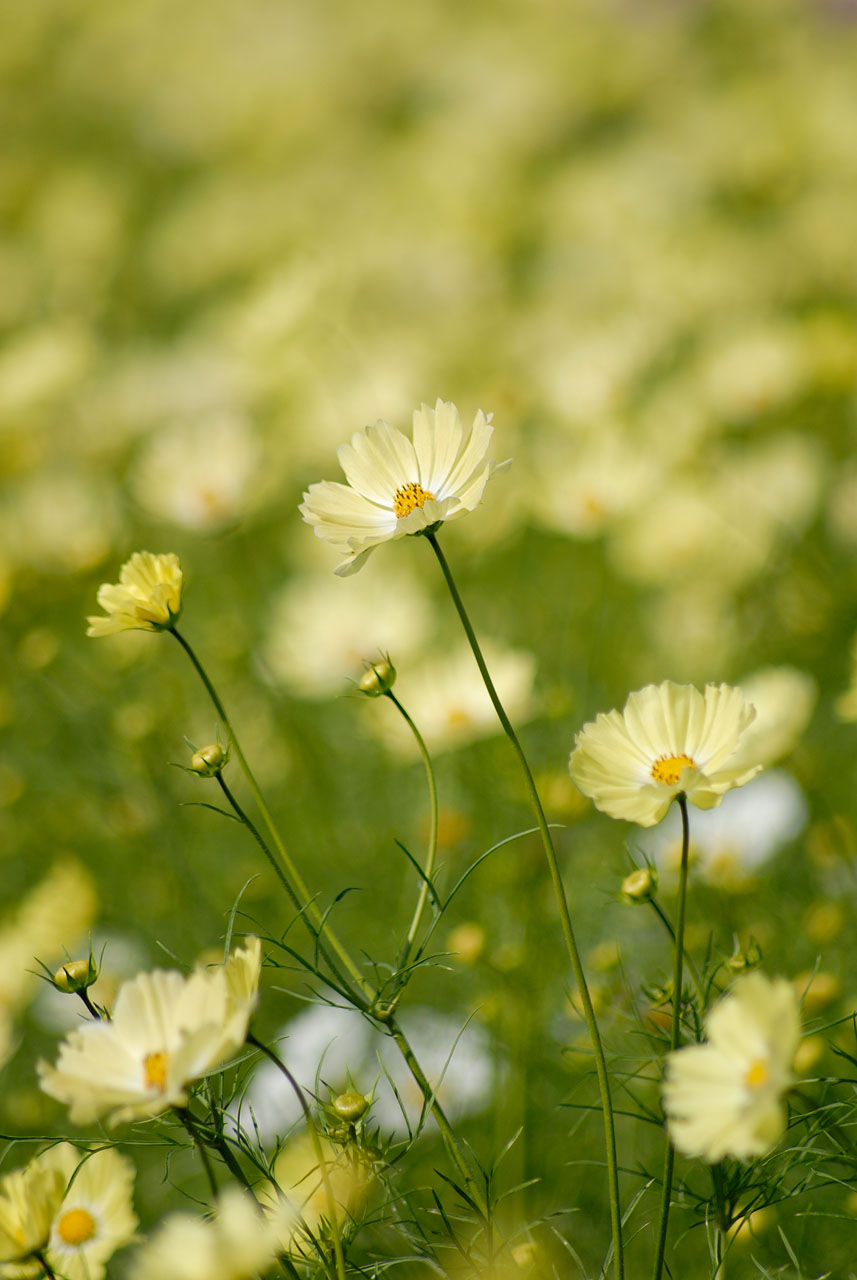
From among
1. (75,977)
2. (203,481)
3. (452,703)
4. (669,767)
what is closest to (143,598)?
(75,977)

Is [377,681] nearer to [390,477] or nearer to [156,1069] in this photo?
[390,477]

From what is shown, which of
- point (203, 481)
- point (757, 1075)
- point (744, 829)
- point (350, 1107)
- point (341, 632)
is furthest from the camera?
point (341, 632)

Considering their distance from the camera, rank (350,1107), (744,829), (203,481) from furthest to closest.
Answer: (203,481) → (744,829) → (350,1107)

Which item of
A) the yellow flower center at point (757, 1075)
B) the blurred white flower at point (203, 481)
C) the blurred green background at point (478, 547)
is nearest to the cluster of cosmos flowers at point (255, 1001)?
the yellow flower center at point (757, 1075)

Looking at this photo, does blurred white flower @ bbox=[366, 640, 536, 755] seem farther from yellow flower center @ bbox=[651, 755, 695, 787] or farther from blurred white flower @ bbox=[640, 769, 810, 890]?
yellow flower center @ bbox=[651, 755, 695, 787]

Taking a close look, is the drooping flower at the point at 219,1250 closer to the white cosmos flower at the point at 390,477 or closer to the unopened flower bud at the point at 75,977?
the unopened flower bud at the point at 75,977
